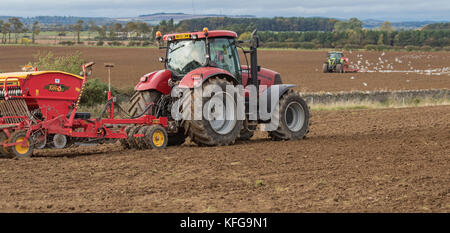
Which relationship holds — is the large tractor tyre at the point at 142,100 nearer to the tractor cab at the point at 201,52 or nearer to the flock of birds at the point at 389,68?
the tractor cab at the point at 201,52

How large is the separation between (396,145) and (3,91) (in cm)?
681

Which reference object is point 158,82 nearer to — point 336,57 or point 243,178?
point 243,178

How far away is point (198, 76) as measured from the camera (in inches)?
414

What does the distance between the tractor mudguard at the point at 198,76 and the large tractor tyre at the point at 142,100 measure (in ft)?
2.61

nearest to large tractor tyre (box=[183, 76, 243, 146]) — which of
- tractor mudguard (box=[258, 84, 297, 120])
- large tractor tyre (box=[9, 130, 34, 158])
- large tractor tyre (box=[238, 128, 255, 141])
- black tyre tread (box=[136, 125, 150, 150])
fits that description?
black tyre tread (box=[136, 125, 150, 150])

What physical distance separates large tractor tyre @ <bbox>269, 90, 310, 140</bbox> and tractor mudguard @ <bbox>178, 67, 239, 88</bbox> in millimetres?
1667

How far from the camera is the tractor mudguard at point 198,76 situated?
34.5ft

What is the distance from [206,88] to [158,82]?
1028 mm

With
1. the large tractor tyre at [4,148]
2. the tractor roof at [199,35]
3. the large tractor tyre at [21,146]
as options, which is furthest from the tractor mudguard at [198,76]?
the large tractor tyre at [4,148]

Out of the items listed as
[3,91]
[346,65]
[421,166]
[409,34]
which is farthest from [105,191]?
[409,34]
